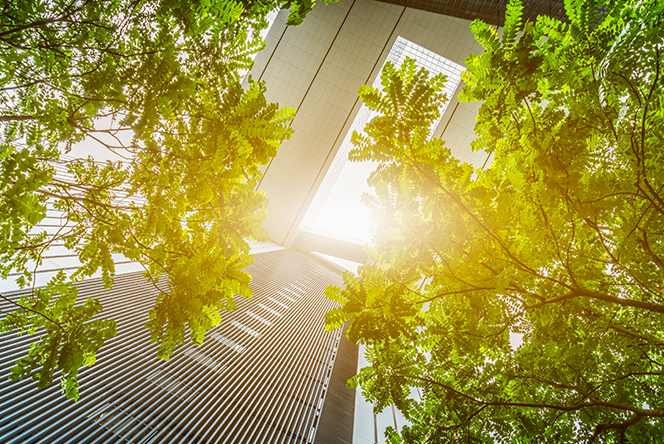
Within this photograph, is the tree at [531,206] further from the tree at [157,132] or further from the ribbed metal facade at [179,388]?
the ribbed metal facade at [179,388]

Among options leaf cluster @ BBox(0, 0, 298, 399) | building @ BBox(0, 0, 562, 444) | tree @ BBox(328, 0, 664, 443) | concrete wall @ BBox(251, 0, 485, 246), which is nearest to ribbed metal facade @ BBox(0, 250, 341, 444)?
building @ BBox(0, 0, 562, 444)

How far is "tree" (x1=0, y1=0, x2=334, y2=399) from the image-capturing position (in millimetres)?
1640

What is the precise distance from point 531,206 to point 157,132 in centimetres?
273

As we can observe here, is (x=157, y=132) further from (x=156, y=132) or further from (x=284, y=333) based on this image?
(x=284, y=333)

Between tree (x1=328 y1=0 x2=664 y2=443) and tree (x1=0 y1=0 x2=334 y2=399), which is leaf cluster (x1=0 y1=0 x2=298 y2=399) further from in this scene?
tree (x1=328 y1=0 x2=664 y2=443)

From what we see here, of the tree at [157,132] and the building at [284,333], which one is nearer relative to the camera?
the tree at [157,132]

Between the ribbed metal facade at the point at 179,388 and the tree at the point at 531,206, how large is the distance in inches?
110

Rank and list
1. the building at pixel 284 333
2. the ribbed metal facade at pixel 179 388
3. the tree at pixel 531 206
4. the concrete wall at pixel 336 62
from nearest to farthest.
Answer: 1. the tree at pixel 531 206
2. the ribbed metal facade at pixel 179 388
3. the building at pixel 284 333
4. the concrete wall at pixel 336 62

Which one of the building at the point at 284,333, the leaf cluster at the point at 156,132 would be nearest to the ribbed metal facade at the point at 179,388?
the building at the point at 284,333

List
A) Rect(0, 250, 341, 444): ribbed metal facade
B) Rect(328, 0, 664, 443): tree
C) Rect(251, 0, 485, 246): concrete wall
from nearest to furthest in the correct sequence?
1. Rect(328, 0, 664, 443): tree
2. Rect(0, 250, 341, 444): ribbed metal facade
3. Rect(251, 0, 485, 246): concrete wall

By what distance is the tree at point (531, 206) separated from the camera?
63.9 inches

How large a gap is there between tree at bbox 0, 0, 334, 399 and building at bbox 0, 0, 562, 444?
198 centimetres

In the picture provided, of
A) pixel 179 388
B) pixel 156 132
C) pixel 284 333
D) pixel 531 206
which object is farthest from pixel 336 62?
pixel 179 388

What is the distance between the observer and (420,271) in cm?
221
